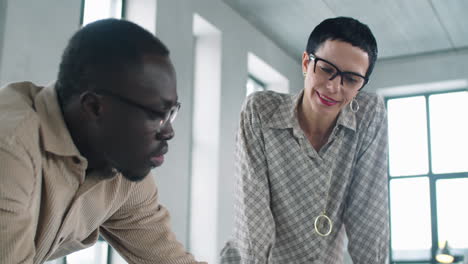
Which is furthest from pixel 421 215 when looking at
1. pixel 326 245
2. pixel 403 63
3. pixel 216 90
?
pixel 326 245

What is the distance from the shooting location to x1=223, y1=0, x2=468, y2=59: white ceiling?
6281 millimetres

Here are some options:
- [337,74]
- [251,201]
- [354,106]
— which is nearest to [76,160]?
[251,201]

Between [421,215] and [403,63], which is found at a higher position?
[403,63]

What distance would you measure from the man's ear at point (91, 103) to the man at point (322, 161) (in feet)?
2.77

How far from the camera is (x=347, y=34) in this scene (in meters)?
2.16

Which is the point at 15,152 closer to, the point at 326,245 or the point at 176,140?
the point at 326,245

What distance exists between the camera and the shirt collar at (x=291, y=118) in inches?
85.7

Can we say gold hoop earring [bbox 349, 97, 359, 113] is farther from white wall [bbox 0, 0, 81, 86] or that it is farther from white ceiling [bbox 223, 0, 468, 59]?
white ceiling [bbox 223, 0, 468, 59]

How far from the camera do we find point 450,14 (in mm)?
6484

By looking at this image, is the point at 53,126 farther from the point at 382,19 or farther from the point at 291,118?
the point at 382,19

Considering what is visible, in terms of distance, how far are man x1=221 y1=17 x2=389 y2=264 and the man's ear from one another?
84cm

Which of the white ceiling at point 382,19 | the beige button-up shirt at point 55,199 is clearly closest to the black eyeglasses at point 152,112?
the beige button-up shirt at point 55,199

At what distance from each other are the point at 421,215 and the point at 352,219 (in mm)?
5397

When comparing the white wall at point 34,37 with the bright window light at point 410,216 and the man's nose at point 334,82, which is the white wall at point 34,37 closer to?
the man's nose at point 334,82
